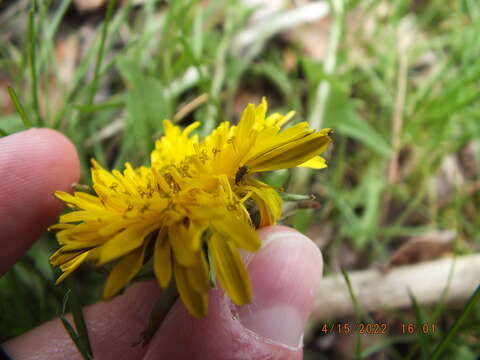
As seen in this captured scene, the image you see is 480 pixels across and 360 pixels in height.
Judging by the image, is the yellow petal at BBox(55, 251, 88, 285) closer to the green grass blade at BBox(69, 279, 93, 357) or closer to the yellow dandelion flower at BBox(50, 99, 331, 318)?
the yellow dandelion flower at BBox(50, 99, 331, 318)

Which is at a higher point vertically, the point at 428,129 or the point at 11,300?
the point at 11,300

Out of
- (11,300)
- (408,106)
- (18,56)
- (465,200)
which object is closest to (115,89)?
(18,56)

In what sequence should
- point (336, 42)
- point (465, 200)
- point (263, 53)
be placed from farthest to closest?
point (263, 53)
point (336, 42)
point (465, 200)

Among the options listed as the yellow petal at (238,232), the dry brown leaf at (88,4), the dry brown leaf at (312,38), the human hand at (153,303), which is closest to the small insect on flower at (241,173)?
the yellow petal at (238,232)

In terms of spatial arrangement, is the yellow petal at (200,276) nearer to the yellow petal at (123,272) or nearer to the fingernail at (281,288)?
the yellow petal at (123,272)

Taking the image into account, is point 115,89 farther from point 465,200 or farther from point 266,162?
point 465,200

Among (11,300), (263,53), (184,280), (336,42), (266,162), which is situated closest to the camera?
(184,280)

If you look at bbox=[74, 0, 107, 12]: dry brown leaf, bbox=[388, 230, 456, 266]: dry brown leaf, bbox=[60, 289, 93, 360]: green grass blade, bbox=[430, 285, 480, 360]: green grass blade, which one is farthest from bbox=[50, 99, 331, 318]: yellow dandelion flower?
bbox=[74, 0, 107, 12]: dry brown leaf

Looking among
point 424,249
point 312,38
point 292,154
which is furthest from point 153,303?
point 312,38
